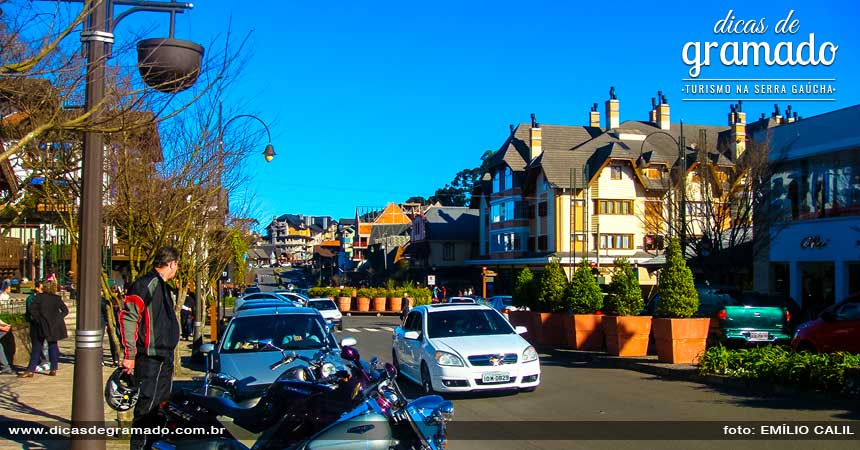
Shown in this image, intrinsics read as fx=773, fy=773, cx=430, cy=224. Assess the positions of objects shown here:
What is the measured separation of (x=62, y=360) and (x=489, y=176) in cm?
4915

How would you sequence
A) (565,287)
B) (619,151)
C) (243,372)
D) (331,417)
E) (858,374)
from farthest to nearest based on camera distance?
(619,151) < (565,287) < (858,374) < (243,372) < (331,417)

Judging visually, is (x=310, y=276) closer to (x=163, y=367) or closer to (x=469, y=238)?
(x=469, y=238)

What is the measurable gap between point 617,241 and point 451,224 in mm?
25459

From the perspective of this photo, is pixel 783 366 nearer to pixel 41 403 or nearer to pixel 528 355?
pixel 528 355

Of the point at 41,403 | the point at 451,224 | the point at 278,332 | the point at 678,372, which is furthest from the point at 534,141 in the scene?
the point at 41,403

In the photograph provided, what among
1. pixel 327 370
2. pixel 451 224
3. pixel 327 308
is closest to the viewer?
pixel 327 370

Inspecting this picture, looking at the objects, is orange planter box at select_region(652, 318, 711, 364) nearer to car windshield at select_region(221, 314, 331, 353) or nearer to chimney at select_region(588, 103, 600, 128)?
car windshield at select_region(221, 314, 331, 353)

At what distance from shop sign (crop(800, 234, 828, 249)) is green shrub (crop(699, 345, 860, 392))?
48.4ft

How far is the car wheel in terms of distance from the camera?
1250 centimetres

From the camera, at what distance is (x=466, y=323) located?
44.4 feet

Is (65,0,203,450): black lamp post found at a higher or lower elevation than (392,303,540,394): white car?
higher

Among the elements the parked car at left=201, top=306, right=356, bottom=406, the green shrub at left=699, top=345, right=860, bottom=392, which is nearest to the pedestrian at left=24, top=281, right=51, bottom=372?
the parked car at left=201, top=306, right=356, bottom=406

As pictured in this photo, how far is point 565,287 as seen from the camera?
773 inches

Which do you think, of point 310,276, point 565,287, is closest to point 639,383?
point 565,287
